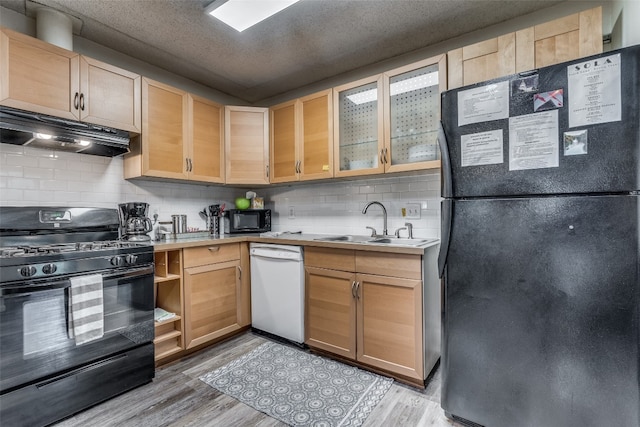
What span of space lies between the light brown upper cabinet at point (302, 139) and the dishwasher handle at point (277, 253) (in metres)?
0.71

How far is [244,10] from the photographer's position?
1884 mm

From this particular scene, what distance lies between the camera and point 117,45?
2.48 m

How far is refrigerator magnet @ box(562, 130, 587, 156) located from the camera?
1271 millimetres

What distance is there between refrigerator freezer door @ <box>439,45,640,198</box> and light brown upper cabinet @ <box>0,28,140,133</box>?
229 cm

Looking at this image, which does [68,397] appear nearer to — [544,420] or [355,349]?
[355,349]

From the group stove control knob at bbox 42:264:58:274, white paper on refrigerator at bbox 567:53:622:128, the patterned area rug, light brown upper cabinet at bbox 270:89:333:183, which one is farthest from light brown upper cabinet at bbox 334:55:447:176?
stove control knob at bbox 42:264:58:274

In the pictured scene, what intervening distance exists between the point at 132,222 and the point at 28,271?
2.83ft

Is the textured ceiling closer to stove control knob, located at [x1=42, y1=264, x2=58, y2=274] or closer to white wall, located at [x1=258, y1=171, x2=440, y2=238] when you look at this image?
white wall, located at [x1=258, y1=171, x2=440, y2=238]

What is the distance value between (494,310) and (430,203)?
1156mm

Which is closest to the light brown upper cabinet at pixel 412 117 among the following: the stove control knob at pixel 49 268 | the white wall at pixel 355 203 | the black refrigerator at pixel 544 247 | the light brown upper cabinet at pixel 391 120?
the light brown upper cabinet at pixel 391 120

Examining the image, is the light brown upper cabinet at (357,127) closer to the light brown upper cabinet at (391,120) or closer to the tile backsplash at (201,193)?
the light brown upper cabinet at (391,120)

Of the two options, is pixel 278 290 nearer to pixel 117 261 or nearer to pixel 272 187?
pixel 117 261

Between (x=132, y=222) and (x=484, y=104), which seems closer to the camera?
(x=484, y=104)

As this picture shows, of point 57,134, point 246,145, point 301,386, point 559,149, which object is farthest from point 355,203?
point 57,134
